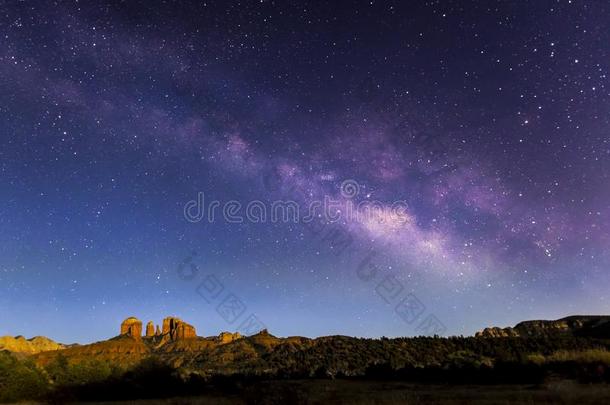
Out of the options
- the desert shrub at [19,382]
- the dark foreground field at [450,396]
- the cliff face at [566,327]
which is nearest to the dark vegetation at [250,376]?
the desert shrub at [19,382]

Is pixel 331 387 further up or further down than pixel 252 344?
further down

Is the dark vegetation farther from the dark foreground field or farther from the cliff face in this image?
the cliff face

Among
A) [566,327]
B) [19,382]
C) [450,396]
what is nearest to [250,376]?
[19,382]

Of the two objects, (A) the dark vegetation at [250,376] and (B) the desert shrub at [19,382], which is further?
(B) the desert shrub at [19,382]

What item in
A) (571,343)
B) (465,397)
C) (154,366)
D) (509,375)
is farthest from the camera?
(571,343)

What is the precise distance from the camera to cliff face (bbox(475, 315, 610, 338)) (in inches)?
1998

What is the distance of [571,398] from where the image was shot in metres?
16.4

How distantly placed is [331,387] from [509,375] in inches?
385

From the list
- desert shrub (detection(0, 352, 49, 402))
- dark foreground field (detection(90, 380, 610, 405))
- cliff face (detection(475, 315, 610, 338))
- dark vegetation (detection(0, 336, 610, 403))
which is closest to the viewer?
dark foreground field (detection(90, 380, 610, 405))

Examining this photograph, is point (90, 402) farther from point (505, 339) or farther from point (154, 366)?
point (505, 339)

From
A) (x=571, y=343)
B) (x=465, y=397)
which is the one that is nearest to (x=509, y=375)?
(x=465, y=397)

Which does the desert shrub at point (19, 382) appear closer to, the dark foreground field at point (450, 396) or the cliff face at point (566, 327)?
the dark foreground field at point (450, 396)

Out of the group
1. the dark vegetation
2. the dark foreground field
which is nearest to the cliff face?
the dark vegetation

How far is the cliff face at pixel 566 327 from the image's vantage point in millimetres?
50750
